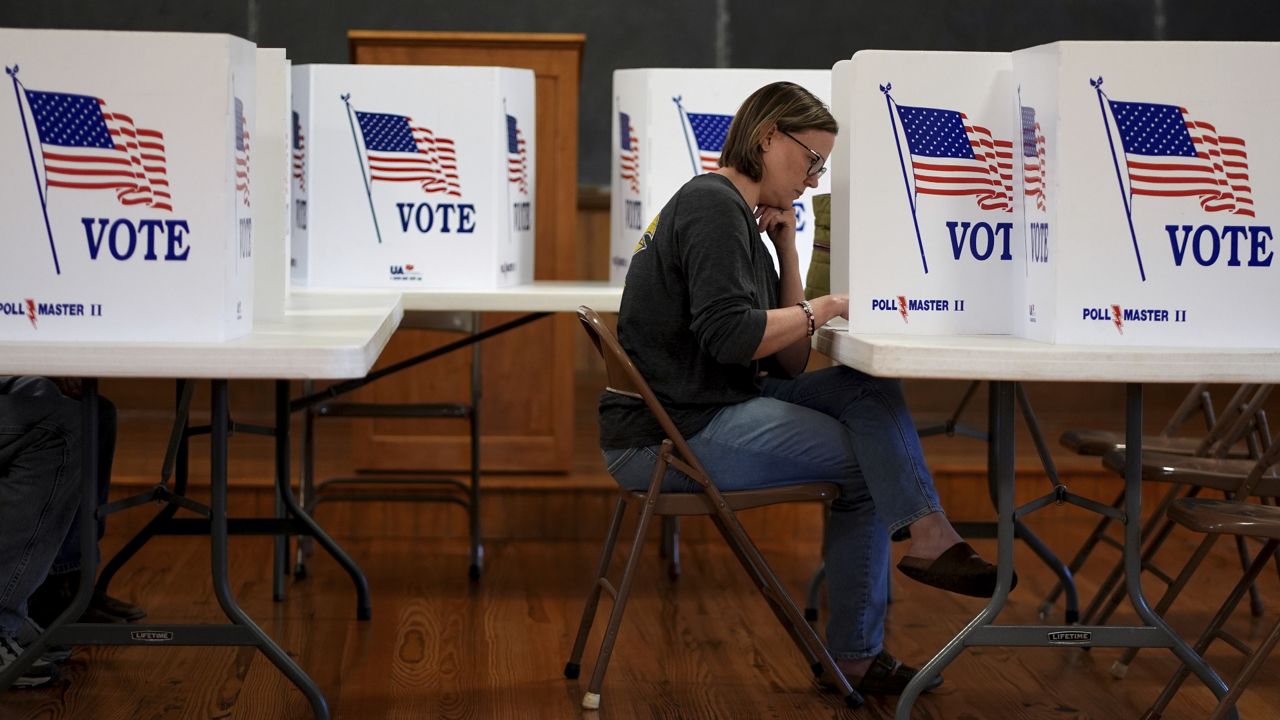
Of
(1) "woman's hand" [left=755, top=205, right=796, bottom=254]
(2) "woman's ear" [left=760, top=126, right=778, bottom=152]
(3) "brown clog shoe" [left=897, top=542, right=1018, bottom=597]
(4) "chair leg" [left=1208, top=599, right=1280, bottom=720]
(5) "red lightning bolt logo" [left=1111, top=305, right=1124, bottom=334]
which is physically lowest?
(4) "chair leg" [left=1208, top=599, right=1280, bottom=720]

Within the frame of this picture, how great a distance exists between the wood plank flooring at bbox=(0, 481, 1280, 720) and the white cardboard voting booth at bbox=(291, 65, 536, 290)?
0.77 metres

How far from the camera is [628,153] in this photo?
3326 millimetres

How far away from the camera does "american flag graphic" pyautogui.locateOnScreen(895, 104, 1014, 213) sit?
2145 mm

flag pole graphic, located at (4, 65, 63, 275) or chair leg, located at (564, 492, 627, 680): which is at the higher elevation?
flag pole graphic, located at (4, 65, 63, 275)

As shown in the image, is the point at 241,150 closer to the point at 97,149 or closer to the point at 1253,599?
the point at 97,149

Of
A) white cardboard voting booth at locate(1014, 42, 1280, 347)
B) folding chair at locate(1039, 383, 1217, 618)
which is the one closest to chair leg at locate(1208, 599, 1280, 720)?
white cardboard voting booth at locate(1014, 42, 1280, 347)

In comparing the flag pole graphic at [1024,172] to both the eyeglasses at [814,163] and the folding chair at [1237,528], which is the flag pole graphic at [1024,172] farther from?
the folding chair at [1237,528]

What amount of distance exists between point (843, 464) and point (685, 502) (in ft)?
0.92

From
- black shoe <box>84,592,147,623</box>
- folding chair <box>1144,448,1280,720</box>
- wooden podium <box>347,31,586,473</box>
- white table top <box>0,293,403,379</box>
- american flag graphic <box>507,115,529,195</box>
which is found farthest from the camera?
wooden podium <box>347,31,586,473</box>

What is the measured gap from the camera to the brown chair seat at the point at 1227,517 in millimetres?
2045

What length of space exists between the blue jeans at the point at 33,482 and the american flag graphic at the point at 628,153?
1436 mm

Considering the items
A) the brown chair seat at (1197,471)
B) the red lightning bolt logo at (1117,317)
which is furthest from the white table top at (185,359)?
the brown chair seat at (1197,471)

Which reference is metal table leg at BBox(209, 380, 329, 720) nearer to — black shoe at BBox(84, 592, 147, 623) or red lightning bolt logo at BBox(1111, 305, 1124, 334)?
black shoe at BBox(84, 592, 147, 623)

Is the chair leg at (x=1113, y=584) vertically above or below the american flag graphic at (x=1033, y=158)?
below
